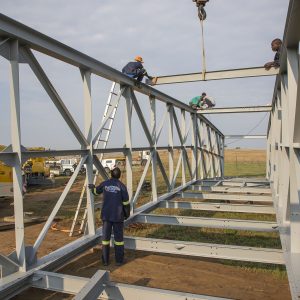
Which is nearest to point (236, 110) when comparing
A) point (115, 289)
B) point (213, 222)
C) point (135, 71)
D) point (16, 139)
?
point (135, 71)

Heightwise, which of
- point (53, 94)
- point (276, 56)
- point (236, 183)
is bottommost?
point (236, 183)

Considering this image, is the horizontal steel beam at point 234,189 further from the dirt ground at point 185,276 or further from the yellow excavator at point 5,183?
the yellow excavator at point 5,183

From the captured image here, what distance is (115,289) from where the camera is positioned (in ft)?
10.2

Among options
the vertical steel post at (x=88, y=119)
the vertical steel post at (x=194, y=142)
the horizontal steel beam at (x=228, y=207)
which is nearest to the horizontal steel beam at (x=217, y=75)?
the vertical steel post at (x=194, y=142)

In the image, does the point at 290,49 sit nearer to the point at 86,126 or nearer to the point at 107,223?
the point at 86,126

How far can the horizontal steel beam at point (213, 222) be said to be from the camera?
5387 mm

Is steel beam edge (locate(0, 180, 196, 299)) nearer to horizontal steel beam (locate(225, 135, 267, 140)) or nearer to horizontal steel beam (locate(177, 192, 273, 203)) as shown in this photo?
horizontal steel beam (locate(177, 192, 273, 203))

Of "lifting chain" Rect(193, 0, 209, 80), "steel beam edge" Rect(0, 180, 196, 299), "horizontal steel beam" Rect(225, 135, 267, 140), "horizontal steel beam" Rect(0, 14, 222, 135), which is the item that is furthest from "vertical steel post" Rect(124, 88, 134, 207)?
"horizontal steel beam" Rect(225, 135, 267, 140)

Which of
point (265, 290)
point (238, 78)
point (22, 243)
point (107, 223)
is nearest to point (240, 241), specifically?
point (265, 290)

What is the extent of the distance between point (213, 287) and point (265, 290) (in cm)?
69

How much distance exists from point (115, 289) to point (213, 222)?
3007 millimetres

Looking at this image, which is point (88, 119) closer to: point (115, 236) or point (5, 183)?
point (115, 236)

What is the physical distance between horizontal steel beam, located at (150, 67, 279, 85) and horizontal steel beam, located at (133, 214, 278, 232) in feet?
12.9

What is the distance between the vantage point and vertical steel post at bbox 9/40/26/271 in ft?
11.3
